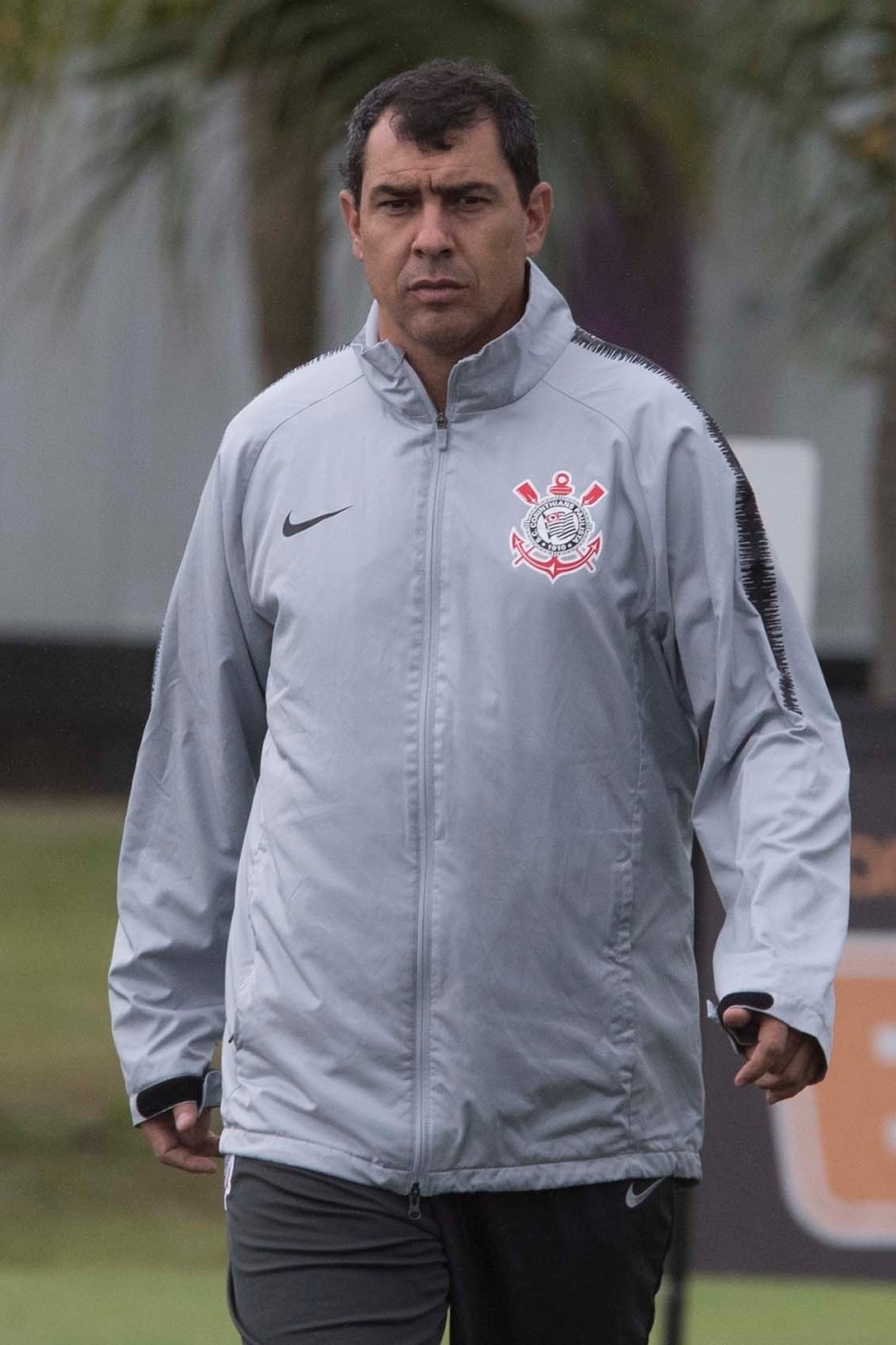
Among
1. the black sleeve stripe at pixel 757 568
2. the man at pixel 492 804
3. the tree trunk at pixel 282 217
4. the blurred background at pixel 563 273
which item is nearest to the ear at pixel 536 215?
the man at pixel 492 804

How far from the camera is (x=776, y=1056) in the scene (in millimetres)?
2635

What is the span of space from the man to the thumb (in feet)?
0.42

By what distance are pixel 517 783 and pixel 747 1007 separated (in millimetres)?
362

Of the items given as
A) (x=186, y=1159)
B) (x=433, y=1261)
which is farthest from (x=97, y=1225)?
(x=433, y=1261)

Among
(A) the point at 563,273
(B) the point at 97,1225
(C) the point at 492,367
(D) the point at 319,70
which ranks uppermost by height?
(D) the point at 319,70

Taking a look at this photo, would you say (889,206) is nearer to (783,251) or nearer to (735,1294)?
(783,251)

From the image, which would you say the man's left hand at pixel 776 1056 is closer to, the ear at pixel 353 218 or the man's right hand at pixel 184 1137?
the man's right hand at pixel 184 1137

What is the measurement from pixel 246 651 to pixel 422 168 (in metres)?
0.64

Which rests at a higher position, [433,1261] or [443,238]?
[443,238]

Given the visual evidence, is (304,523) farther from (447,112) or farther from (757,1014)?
(757,1014)

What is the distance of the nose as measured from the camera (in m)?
2.83

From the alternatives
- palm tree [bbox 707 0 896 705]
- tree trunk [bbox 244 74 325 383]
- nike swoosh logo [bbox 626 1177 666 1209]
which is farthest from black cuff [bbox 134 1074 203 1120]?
tree trunk [bbox 244 74 325 383]

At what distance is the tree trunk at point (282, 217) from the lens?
776 cm

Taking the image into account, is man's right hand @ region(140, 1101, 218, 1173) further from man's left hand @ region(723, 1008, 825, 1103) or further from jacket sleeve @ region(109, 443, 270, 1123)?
man's left hand @ region(723, 1008, 825, 1103)
